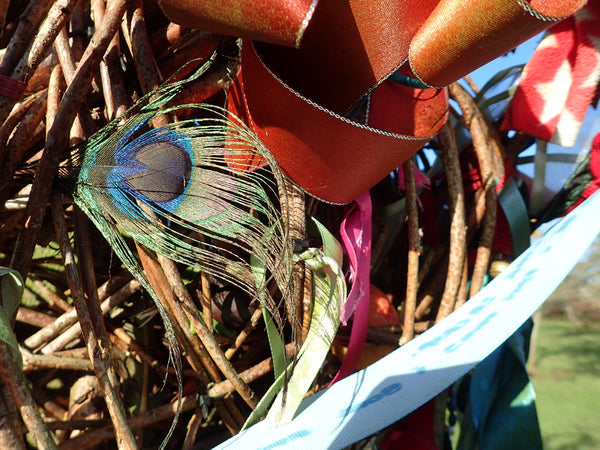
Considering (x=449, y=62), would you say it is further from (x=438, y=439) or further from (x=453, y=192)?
(x=438, y=439)

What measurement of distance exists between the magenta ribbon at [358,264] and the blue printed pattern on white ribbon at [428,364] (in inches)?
1.8

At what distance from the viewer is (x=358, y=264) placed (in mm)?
465

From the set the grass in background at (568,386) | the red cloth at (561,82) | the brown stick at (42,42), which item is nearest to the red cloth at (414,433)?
the red cloth at (561,82)

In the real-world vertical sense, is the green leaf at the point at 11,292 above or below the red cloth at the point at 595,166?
above

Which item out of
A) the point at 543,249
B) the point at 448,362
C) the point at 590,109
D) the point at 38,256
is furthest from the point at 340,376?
the point at 590,109

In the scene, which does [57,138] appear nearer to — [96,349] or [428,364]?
[96,349]

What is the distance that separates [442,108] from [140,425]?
0.37 meters

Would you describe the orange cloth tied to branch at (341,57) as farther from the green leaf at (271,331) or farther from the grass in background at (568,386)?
the grass in background at (568,386)

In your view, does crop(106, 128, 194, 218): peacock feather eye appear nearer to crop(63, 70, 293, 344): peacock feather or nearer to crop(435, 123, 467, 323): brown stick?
crop(63, 70, 293, 344): peacock feather

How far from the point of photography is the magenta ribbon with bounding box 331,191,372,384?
463 millimetres

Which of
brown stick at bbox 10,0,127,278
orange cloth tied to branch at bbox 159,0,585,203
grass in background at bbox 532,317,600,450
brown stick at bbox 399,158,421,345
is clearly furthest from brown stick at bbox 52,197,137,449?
grass in background at bbox 532,317,600,450

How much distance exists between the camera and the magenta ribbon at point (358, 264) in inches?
18.2

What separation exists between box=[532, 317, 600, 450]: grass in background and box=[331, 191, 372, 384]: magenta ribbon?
211cm

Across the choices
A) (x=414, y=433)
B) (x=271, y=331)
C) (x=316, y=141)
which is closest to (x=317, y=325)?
(x=271, y=331)
